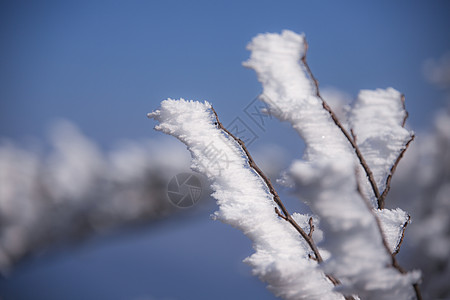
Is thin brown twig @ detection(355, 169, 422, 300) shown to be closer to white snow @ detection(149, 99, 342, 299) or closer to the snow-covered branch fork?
the snow-covered branch fork

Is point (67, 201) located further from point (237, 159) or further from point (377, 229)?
point (377, 229)

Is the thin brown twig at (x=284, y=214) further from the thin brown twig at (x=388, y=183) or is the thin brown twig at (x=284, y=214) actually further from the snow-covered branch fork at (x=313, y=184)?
the thin brown twig at (x=388, y=183)

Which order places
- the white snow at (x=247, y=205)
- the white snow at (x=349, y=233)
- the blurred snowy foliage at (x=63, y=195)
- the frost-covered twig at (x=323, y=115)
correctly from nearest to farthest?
the white snow at (x=349, y=233), the white snow at (x=247, y=205), the frost-covered twig at (x=323, y=115), the blurred snowy foliage at (x=63, y=195)

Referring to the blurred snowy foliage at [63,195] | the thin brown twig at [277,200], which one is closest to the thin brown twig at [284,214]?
the thin brown twig at [277,200]

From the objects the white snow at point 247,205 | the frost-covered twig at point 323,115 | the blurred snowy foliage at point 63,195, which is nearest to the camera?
the white snow at point 247,205

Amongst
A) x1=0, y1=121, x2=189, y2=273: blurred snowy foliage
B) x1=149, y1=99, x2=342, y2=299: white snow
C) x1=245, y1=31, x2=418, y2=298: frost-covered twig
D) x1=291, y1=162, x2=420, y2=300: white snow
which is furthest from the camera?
x1=0, y1=121, x2=189, y2=273: blurred snowy foliage

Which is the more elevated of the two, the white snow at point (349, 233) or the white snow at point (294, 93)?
the white snow at point (294, 93)

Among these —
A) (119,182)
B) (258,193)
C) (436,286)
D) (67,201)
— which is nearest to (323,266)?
(258,193)

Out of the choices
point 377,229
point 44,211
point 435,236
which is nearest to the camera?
point 377,229

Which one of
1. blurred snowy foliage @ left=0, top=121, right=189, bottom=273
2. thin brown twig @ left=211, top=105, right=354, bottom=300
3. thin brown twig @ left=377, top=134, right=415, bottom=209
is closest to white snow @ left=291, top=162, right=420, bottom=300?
thin brown twig @ left=211, top=105, right=354, bottom=300
